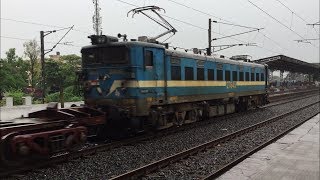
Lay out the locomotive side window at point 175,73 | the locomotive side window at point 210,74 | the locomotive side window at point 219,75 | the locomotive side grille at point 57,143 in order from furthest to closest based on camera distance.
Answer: the locomotive side window at point 219,75 → the locomotive side window at point 210,74 → the locomotive side window at point 175,73 → the locomotive side grille at point 57,143

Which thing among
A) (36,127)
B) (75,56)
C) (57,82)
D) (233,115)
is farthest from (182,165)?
(75,56)

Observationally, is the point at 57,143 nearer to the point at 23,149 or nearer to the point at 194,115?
the point at 23,149

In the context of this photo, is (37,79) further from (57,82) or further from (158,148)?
(158,148)

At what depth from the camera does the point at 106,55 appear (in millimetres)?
14305

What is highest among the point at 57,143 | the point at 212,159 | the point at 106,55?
the point at 106,55

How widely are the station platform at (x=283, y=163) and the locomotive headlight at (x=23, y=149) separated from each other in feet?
14.5

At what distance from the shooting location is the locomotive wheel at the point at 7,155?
914 centimetres

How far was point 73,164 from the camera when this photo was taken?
1038cm

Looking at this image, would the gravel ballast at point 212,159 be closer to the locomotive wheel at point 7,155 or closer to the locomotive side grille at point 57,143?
the locomotive side grille at point 57,143

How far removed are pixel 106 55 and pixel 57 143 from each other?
4.69 meters

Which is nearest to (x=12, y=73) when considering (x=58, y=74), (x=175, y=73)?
(x=58, y=74)

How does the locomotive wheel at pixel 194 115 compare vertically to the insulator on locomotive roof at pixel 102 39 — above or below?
below

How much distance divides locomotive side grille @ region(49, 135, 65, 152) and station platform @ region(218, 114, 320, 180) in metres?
4.14

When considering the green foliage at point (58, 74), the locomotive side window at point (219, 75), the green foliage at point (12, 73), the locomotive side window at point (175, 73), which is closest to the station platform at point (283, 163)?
the locomotive side window at point (175, 73)
